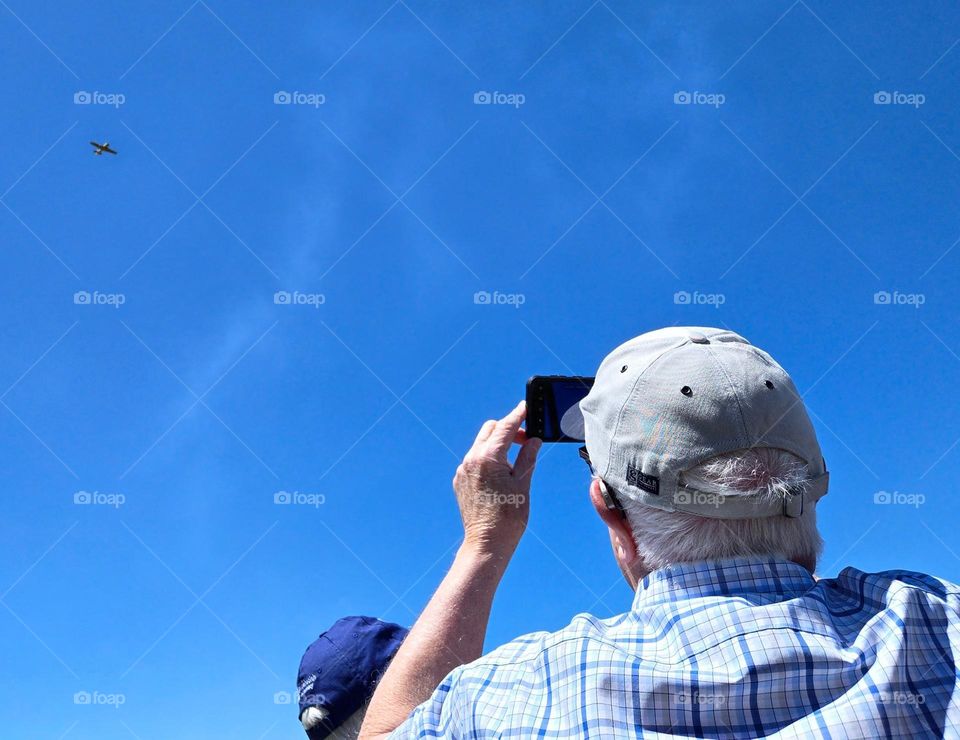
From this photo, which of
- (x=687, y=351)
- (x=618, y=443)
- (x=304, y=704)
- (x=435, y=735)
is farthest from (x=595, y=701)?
(x=304, y=704)

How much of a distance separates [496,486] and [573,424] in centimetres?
51

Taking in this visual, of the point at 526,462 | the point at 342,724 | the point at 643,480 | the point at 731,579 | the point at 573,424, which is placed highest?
the point at 573,424

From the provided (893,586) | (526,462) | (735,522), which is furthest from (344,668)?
(893,586)

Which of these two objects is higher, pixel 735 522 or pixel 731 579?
pixel 735 522

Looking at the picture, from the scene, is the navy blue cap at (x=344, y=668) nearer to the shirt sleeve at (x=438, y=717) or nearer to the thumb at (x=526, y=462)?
the thumb at (x=526, y=462)

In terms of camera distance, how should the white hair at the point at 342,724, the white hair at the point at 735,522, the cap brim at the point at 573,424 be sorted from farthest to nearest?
the white hair at the point at 342,724 < the cap brim at the point at 573,424 < the white hair at the point at 735,522

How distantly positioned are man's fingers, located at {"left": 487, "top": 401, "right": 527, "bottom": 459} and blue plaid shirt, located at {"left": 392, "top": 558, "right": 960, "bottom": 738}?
964 mm

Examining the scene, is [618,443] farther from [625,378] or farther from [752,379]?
[752,379]

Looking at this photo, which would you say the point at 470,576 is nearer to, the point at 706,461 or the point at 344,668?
the point at 706,461

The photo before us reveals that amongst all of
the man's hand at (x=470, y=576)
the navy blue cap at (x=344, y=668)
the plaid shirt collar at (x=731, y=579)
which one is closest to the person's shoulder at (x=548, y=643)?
the plaid shirt collar at (x=731, y=579)

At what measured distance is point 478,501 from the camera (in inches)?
118

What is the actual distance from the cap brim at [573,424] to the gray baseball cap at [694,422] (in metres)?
0.79

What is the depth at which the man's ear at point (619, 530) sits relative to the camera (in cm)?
241

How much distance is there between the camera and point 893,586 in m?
2.12
